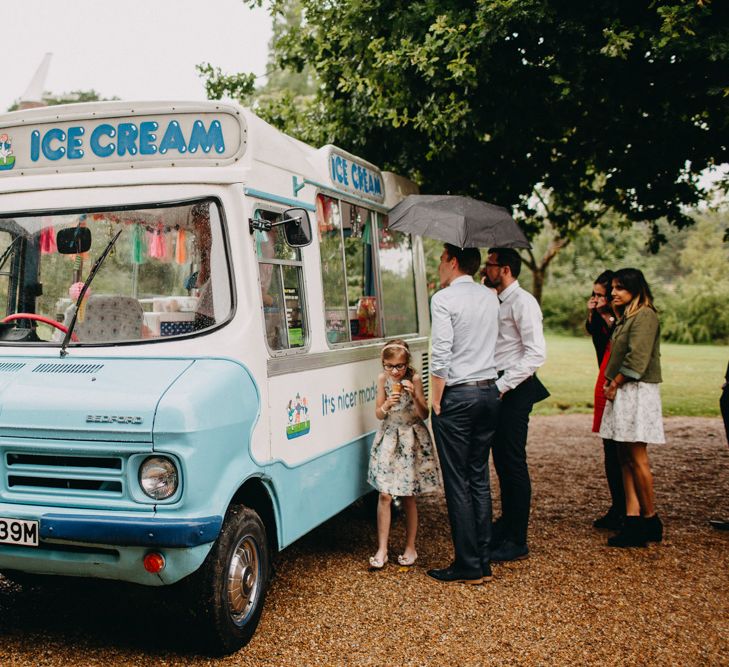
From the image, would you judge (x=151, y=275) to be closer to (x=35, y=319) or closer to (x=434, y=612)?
(x=35, y=319)

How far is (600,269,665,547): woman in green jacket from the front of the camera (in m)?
6.23

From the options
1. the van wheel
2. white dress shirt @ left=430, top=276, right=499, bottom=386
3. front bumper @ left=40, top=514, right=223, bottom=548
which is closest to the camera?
front bumper @ left=40, top=514, right=223, bottom=548

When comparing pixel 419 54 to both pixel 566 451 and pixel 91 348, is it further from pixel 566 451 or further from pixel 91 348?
pixel 566 451

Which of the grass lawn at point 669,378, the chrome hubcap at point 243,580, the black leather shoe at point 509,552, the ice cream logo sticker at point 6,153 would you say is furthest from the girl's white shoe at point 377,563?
the grass lawn at point 669,378

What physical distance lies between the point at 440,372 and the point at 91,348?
2.19 meters

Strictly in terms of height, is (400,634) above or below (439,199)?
below

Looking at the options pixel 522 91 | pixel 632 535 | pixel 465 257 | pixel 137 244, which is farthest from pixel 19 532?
pixel 522 91

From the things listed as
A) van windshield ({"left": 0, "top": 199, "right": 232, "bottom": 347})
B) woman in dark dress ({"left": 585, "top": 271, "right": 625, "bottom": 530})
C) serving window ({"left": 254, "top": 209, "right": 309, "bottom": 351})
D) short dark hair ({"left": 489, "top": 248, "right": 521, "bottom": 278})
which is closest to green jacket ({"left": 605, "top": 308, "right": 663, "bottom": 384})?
woman in dark dress ({"left": 585, "top": 271, "right": 625, "bottom": 530})

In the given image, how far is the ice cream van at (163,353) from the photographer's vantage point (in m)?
3.91

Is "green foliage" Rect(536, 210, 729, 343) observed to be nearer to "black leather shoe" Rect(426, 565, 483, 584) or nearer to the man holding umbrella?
the man holding umbrella

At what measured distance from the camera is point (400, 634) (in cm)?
475

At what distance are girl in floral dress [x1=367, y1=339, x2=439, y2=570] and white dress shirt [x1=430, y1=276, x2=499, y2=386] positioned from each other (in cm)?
36

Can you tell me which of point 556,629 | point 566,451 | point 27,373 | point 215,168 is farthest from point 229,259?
point 566,451

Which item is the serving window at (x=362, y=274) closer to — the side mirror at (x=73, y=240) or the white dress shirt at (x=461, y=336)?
the white dress shirt at (x=461, y=336)
